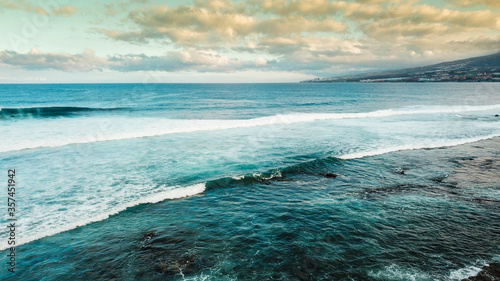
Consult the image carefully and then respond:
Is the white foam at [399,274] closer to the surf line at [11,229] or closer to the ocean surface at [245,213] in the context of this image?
the ocean surface at [245,213]

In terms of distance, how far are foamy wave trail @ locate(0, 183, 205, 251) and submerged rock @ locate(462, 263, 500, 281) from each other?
1100 cm

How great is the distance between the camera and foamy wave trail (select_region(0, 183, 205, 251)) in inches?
365

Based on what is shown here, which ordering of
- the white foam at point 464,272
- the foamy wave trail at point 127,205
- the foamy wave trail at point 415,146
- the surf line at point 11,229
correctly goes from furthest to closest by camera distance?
1. the foamy wave trail at point 415,146
2. the foamy wave trail at point 127,205
3. the surf line at point 11,229
4. the white foam at point 464,272

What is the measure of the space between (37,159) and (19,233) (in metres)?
11.4

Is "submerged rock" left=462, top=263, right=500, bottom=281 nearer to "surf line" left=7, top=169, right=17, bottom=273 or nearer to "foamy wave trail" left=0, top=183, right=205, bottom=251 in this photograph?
"foamy wave trail" left=0, top=183, right=205, bottom=251

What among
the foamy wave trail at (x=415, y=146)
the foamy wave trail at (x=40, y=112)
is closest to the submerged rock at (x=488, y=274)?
the foamy wave trail at (x=415, y=146)

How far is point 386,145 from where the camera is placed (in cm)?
2286

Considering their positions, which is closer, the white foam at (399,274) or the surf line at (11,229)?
the white foam at (399,274)

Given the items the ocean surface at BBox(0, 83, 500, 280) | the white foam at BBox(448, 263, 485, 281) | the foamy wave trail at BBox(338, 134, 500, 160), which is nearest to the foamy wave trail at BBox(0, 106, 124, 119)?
the ocean surface at BBox(0, 83, 500, 280)

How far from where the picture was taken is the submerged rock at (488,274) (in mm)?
7102

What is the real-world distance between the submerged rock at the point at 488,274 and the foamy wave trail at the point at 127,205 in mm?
10999

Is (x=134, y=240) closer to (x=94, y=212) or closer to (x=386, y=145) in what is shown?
(x=94, y=212)

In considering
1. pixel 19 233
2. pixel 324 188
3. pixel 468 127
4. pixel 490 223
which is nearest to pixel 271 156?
pixel 324 188

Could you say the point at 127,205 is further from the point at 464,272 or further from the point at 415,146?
the point at 415,146
